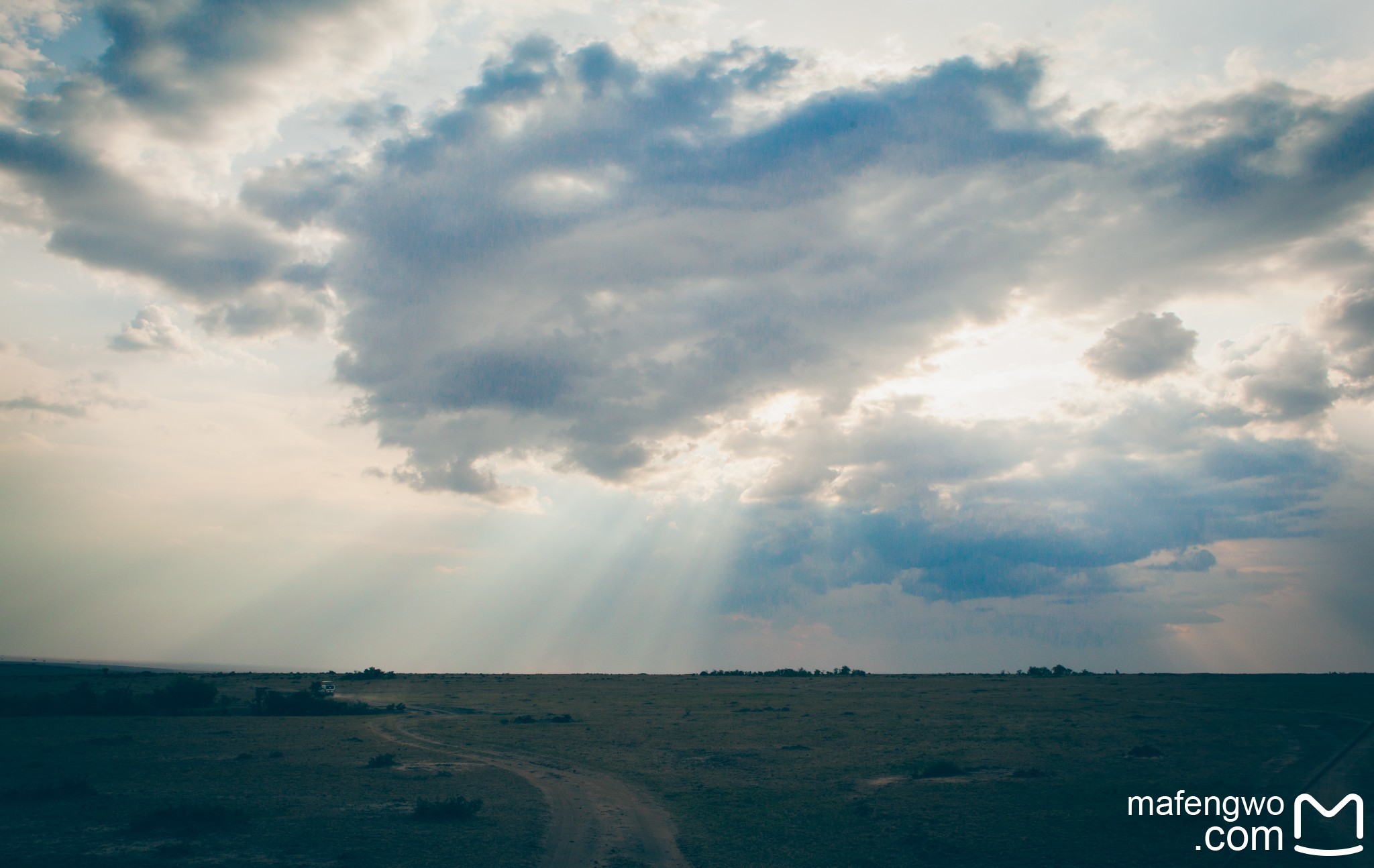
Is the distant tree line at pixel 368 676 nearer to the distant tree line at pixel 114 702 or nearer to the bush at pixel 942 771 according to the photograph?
the distant tree line at pixel 114 702

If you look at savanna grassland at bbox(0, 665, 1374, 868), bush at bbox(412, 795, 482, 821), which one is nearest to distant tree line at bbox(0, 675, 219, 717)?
savanna grassland at bbox(0, 665, 1374, 868)

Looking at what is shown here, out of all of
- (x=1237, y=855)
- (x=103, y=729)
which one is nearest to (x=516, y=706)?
(x=103, y=729)

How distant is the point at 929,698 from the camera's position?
76500 millimetres

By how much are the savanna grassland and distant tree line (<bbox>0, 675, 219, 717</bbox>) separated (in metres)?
2.88

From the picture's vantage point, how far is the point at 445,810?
78.5 feet

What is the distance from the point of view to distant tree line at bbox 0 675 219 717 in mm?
59656

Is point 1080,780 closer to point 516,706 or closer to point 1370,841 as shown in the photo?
point 1370,841

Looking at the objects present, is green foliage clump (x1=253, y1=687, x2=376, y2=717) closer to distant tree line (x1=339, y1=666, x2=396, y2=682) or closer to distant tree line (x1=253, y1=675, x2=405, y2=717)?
distant tree line (x1=253, y1=675, x2=405, y2=717)

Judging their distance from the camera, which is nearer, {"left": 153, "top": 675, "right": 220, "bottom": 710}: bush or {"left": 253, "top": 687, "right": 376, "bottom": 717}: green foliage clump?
{"left": 253, "top": 687, "right": 376, "bottom": 717}: green foliage clump

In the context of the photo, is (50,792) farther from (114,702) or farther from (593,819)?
(114,702)

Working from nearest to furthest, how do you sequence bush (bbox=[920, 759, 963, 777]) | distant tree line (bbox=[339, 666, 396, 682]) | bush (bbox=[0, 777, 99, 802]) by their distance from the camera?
bush (bbox=[0, 777, 99, 802]) < bush (bbox=[920, 759, 963, 777]) < distant tree line (bbox=[339, 666, 396, 682])

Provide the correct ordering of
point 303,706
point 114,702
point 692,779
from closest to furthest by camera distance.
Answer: point 692,779, point 114,702, point 303,706
